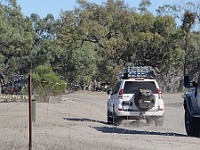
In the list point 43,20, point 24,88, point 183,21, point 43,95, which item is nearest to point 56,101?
point 43,95

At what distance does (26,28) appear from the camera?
67.7 m

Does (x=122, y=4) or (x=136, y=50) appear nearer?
Result: (x=136, y=50)

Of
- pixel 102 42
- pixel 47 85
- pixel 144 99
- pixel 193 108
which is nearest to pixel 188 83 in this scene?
pixel 193 108

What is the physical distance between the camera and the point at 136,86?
20.3 metres

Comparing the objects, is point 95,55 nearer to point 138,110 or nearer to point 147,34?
point 147,34

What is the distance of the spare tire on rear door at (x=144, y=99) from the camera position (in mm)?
19561

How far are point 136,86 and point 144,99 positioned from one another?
732 mm

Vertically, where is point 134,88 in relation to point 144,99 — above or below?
above

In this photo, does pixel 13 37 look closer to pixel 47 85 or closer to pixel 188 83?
pixel 47 85

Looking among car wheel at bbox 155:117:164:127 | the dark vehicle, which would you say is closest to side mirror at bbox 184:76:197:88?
the dark vehicle

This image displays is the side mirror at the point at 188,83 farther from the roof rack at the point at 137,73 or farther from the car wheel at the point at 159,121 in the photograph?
the roof rack at the point at 137,73

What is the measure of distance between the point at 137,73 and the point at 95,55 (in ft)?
150

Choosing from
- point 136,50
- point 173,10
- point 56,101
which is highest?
point 173,10

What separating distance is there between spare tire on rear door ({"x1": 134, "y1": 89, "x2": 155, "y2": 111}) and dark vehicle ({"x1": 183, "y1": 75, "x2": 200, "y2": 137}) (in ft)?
9.36
